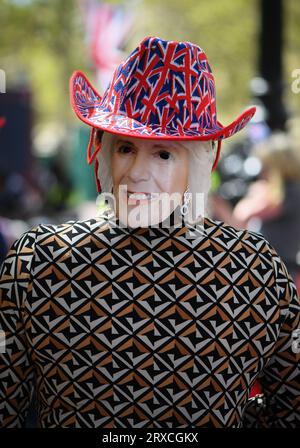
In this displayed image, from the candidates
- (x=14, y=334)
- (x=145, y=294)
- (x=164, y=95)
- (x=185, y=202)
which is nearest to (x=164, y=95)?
(x=164, y=95)

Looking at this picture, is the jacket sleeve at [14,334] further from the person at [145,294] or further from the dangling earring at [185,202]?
the dangling earring at [185,202]

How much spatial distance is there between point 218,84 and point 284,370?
21084 millimetres

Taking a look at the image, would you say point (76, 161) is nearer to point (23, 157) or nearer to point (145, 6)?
→ point (23, 157)

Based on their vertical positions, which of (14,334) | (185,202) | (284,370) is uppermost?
(185,202)

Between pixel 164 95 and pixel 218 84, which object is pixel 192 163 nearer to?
pixel 164 95

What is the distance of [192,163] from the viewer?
2.11 m

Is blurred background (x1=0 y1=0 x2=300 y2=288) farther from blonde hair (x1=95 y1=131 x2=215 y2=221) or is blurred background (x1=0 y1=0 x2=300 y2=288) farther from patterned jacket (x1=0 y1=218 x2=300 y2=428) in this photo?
patterned jacket (x1=0 y1=218 x2=300 y2=428)

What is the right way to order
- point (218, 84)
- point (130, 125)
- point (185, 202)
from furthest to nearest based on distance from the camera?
1. point (218, 84)
2. point (185, 202)
3. point (130, 125)

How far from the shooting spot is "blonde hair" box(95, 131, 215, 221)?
6.93 feet

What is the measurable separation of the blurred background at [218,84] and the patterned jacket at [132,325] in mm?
971

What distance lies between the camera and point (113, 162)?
2.10m

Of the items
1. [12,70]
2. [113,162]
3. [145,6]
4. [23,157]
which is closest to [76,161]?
[23,157]

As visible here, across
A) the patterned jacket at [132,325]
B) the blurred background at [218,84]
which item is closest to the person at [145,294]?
the patterned jacket at [132,325]

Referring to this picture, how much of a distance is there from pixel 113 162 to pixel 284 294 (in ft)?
1.86
